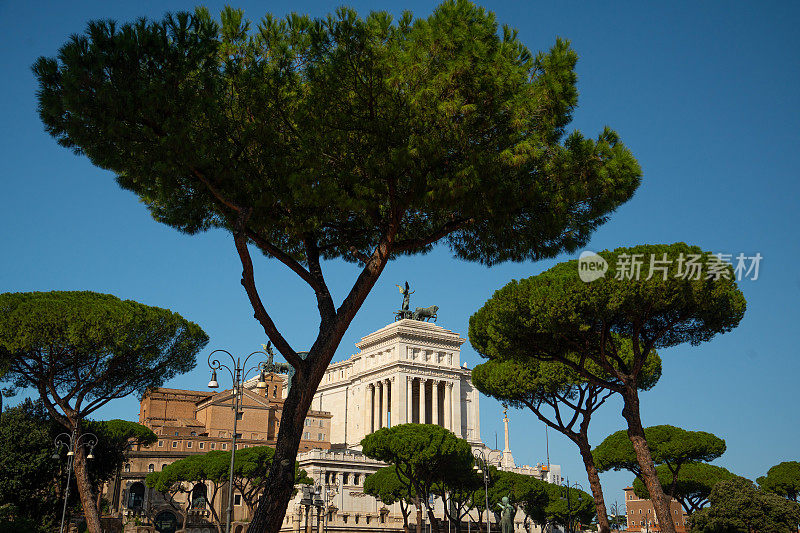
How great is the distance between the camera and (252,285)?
1223cm

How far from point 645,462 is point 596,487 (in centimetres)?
611

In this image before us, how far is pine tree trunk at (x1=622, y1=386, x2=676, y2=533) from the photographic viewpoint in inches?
753

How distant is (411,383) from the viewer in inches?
2657

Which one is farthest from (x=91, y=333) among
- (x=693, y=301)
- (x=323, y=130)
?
(x=693, y=301)

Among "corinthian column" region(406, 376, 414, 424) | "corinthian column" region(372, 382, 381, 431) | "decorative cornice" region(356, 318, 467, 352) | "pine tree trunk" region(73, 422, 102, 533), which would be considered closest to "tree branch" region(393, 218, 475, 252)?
"pine tree trunk" region(73, 422, 102, 533)

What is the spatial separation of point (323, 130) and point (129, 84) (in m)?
3.32

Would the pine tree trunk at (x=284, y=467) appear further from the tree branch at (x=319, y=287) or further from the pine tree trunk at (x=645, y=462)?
the pine tree trunk at (x=645, y=462)

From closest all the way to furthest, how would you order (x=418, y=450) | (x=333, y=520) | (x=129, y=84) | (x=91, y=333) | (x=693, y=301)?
(x=129, y=84) < (x=693, y=301) < (x=91, y=333) < (x=418, y=450) < (x=333, y=520)

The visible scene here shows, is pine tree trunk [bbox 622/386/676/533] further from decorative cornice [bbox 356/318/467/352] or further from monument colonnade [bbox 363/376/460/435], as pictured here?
decorative cornice [bbox 356/318/467/352]

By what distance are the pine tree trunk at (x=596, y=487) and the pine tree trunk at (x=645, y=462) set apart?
508cm

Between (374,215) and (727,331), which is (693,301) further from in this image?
(374,215)

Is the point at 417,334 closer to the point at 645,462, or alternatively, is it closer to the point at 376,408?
the point at 376,408

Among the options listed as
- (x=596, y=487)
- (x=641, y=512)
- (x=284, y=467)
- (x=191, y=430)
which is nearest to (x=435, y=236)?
(x=284, y=467)

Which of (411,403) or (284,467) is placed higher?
(411,403)
